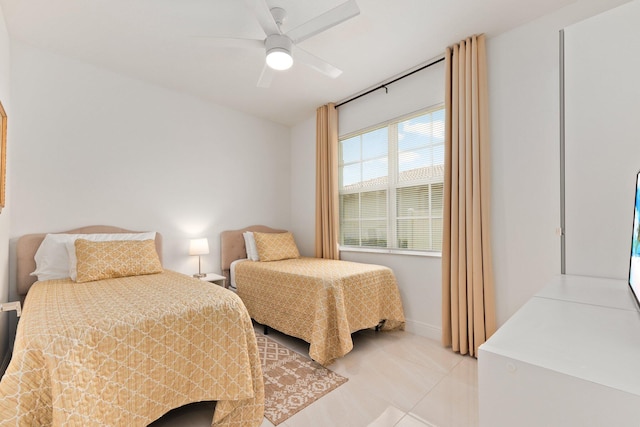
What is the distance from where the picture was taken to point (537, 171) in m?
2.18

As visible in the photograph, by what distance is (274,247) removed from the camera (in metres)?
3.53

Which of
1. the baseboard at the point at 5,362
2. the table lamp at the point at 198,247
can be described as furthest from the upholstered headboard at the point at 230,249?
the baseboard at the point at 5,362

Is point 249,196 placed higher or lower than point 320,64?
lower

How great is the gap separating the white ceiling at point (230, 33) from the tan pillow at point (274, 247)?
1.75 metres

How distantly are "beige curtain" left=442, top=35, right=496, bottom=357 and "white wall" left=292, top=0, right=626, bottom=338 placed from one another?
9 cm

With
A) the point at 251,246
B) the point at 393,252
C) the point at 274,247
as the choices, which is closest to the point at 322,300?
the point at 393,252

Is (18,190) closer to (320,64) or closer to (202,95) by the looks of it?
(202,95)

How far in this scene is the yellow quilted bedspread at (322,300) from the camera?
7.47 feet

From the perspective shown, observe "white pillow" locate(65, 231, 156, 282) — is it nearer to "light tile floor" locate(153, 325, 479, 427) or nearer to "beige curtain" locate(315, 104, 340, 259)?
"light tile floor" locate(153, 325, 479, 427)

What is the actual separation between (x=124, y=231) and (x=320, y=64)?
7.97 ft

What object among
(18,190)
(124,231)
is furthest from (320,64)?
(18,190)

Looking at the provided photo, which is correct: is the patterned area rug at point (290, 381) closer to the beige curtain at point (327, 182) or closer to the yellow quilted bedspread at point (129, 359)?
the yellow quilted bedspread at point (129, 359)

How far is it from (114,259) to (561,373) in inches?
110

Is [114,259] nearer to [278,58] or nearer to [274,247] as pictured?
[274,247]
